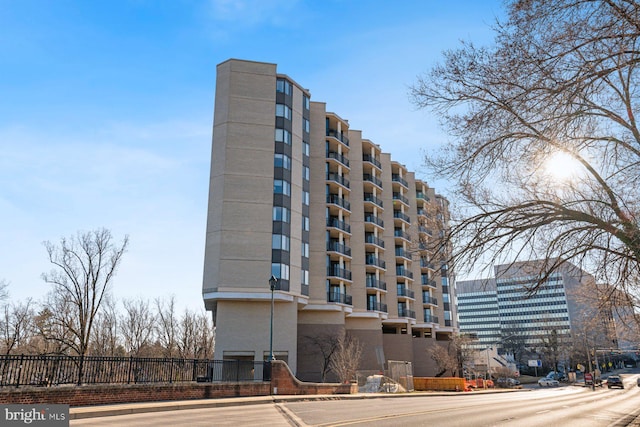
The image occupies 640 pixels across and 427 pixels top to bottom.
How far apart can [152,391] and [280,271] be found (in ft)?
Result: 74.7

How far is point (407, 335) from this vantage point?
6094 centimetres

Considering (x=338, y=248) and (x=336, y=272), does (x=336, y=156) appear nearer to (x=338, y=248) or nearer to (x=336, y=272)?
(x=338, y=248)

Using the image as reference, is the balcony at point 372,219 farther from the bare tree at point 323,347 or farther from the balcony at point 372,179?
the bare tree at point 323,347

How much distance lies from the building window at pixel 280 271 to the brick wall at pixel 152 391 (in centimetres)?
1418

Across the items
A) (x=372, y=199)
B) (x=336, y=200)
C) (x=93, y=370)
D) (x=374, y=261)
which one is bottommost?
(x=93, y=370)

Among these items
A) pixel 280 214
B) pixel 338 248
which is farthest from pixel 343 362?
pixel 280 214

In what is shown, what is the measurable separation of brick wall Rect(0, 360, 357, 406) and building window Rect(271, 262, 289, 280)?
46.5ft

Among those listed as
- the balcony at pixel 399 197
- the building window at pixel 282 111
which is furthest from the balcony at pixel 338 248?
the balcony at pixel 399 197

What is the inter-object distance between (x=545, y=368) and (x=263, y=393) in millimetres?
117848

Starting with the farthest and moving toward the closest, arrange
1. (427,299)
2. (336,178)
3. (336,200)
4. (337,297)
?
(427,299) < (336,178) < (336,200) < (337,297)

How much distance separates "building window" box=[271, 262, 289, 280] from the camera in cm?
4100

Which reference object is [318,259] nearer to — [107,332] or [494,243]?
[494,243]

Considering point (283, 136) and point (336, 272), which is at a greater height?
point (283, 136)

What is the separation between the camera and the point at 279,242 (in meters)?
42.1
